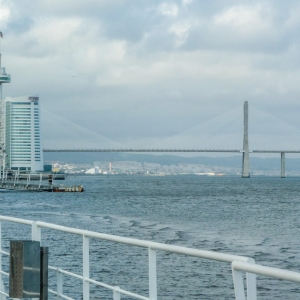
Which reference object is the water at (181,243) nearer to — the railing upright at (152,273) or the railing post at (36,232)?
the railing post at (36,232)

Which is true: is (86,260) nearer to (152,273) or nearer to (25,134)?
(152,273)

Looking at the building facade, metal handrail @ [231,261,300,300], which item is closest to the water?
metal handrail @ [231,261,300,300]

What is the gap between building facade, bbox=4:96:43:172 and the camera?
17038cm

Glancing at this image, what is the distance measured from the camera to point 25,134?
171 meters

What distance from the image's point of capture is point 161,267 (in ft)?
59.8

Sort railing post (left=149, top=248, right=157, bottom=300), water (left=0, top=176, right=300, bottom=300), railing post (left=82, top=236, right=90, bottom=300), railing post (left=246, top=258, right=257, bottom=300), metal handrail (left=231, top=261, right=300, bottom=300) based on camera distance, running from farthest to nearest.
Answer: water (left=0, top=176, right=300, bottom=300), railing post (left=82, top=236, right=90, bottom=300), railing post (left=149, top=248, right=157, bottom=300), railing post (left=246, top=258, right=257, bottom=300), metal handrail (left=231, top=261, right=300, bottom=300)

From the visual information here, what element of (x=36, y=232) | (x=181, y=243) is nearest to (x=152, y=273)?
(x=36, y=232)

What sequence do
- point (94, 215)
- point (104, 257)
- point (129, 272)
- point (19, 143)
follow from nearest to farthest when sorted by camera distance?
point (129, 272) < point (104, 257) < point (94, 215) < point (19, 143)

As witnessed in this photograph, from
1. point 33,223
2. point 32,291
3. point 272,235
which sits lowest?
point 272,235

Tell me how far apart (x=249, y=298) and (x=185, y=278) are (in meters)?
15.8

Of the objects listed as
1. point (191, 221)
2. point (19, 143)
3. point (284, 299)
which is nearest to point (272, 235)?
point (191, 221)

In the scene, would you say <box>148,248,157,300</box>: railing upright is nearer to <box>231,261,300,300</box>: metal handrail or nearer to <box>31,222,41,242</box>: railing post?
<box>231,261,300,300</box>: metal handrail

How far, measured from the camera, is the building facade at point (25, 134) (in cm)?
17038

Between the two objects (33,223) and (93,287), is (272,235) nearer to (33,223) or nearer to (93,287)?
(93,287)
